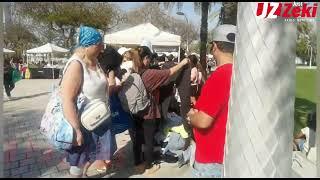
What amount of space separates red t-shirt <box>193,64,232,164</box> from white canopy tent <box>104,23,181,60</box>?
11625 millimetres

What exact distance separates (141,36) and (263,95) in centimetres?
1266

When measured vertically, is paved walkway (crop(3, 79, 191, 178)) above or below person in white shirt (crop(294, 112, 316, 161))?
below

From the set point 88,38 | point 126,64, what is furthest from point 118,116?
point 88,38

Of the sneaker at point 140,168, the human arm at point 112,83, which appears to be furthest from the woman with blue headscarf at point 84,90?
the sneaker at point 140,168

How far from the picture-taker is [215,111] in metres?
1.97

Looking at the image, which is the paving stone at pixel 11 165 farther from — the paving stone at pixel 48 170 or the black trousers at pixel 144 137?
the black trousers at pixel 144 137

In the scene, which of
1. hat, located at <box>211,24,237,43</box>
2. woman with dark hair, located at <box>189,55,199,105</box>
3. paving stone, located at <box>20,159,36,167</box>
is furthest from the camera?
woman with dark hair, located at <box>189,55,199,105</box>

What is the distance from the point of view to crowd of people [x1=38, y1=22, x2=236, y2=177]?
2.04 metres

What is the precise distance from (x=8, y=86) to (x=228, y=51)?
10.7m

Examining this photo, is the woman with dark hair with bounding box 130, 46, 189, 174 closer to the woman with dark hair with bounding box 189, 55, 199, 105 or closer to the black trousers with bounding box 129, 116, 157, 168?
the black trousers with bounding box 129, 116, 157, 168

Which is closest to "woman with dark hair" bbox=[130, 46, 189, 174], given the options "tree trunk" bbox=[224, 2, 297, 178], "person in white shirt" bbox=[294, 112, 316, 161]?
"person in white shirt" bbox=[294, 112, 316, 161]

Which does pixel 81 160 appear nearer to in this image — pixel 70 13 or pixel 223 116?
pixel 223 116

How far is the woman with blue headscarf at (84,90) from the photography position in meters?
2.78

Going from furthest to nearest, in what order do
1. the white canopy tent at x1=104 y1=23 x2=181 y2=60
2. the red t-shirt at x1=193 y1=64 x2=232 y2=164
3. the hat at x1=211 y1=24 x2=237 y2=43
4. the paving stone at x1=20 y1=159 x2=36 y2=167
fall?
the white canopy tent at x1=104 y1=23 x2=181 y2=60, the paving stone at x1=20 y1=159 x2=36 y2=167, the hat at x1=211 y1=24 x2=237 y2=43, the red t-shirt at x1=193 y1=64 x2=232 y2=164
